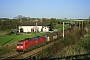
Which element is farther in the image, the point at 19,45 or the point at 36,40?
the point at 36,40

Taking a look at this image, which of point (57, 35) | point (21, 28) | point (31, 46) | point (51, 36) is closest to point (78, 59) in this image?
point (31, 46)

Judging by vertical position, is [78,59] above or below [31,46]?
above

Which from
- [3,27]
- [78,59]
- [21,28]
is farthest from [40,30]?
[78,59]

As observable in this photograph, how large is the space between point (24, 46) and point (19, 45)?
96cm

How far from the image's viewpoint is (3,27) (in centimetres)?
7181

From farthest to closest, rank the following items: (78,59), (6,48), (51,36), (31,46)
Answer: (51,36) → (6,48) → (31,46) → (78,59)

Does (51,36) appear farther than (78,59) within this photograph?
Yes

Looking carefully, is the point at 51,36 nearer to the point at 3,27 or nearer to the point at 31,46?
the point at 31,46

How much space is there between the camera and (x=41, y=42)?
3011cm

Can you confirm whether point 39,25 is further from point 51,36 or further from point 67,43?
point 67,43

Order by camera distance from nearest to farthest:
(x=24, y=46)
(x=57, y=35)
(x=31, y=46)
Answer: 1. (x=24, y=46)
2. (x=31, y=46)
3. (x=57, y=35)

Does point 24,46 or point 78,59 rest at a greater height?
point 78,59

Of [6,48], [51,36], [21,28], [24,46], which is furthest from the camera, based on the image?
[21,28]

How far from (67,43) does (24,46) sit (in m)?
10.3
